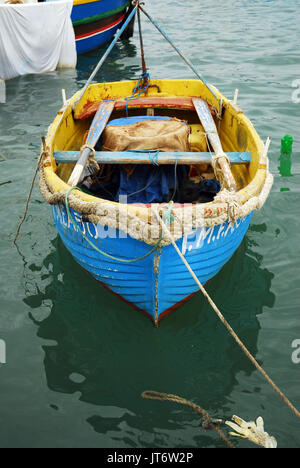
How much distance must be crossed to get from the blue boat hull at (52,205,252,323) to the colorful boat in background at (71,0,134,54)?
28.6ft

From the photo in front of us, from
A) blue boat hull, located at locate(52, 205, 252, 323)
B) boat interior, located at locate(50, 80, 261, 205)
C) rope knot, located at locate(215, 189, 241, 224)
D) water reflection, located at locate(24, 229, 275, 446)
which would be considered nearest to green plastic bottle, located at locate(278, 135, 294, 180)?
boat interior, located at locate(50, 80, 261, 205)

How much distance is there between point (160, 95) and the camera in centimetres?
649

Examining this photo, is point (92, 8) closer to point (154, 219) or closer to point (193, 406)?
point (154, 219)

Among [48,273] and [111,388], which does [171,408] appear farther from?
[48,273]

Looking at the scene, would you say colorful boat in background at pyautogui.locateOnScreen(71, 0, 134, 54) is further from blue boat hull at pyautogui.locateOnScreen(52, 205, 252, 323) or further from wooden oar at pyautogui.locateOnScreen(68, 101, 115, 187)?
blue boat hull at pyautogui.locateOnScreen(52, 205, 252, 323)

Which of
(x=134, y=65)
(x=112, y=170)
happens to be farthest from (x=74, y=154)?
(x=134, y=65)

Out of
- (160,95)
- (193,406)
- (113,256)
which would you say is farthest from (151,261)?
(160,95)

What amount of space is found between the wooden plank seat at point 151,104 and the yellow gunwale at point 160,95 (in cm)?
20

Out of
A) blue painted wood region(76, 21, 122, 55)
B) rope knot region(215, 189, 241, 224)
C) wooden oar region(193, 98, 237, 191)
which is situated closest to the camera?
rope knot region(215, 189, 241, 224)

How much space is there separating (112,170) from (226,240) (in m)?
1.90

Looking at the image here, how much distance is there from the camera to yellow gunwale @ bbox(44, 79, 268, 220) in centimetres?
365

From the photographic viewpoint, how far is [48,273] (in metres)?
4.63

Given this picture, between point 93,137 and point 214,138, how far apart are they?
55.1 inches
